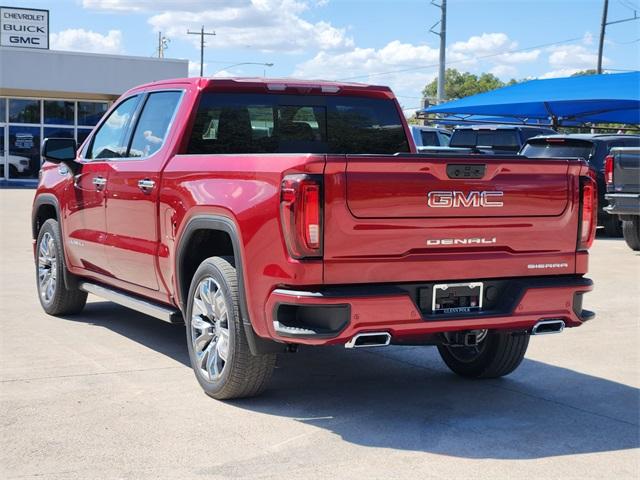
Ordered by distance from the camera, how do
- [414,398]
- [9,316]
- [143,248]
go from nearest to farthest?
[414,398], [143,248], [9,316]

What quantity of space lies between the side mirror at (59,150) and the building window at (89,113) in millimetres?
31963

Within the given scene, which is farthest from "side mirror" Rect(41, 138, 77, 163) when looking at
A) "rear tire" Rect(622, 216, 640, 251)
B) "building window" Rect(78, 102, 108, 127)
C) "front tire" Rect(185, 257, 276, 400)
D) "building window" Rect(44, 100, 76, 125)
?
"building window" Rect(78, 102, 108, 127)

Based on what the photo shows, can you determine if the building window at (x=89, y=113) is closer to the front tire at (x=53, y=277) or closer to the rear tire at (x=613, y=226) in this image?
the rear tire at (x=613, y=226)

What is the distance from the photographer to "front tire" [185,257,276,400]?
5305 mm

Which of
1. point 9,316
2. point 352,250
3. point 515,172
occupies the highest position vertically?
point 515,172

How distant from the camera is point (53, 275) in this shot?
8.22 metres

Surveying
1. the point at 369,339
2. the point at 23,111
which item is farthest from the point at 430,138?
the point at 369,339

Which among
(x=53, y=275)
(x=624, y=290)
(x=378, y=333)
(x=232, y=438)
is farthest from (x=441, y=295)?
(x=624, y=290)

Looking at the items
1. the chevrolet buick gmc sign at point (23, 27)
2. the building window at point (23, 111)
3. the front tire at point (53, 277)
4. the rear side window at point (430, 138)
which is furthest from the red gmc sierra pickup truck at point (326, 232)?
the chevrolet buick gmc sign at point (23, 27)

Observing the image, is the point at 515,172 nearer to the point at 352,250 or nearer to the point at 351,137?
the point at 352,250

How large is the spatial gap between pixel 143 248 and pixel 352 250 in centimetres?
212

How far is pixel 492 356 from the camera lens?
6.14 meters

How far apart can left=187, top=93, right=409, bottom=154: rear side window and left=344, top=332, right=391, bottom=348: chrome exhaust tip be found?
2.06m

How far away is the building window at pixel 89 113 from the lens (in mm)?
38688
